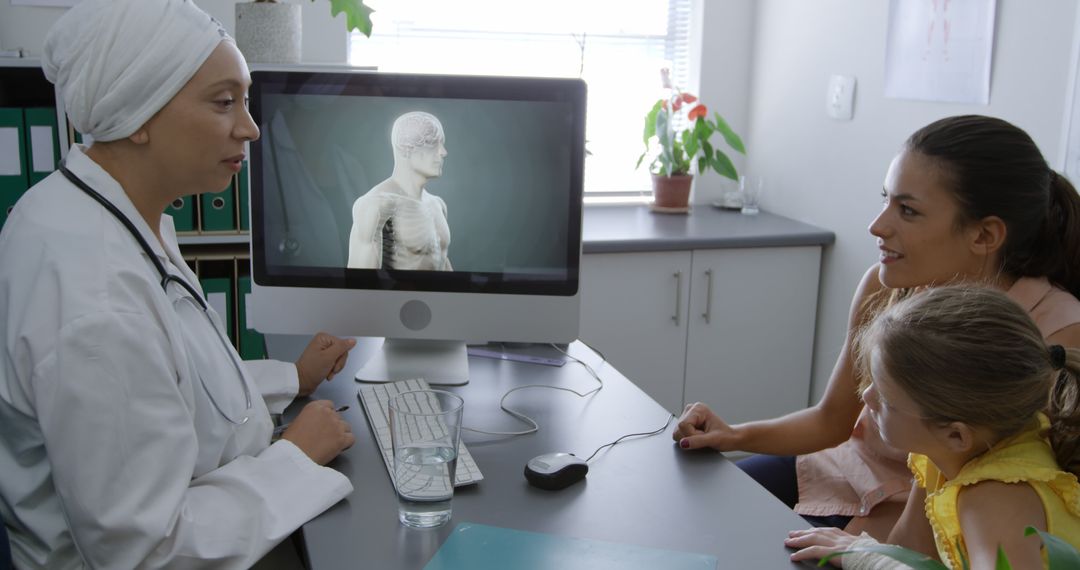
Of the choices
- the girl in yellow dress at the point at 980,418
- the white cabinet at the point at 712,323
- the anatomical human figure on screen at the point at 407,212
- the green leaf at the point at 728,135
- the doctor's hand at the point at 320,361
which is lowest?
the white cabinet at the point at 712,323

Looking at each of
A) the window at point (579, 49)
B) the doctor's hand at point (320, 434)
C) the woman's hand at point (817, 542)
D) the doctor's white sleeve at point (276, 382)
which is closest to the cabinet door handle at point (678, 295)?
the window at point (579, 49)

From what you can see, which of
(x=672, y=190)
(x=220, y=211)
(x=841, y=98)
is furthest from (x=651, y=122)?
(x=220, y=211)

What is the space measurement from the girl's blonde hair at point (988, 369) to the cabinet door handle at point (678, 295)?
166 centimetres

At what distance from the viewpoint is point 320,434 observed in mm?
1309

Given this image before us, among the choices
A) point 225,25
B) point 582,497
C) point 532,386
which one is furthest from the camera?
point 225,25

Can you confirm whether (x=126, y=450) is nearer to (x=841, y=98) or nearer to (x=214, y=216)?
(x=214, y=216)

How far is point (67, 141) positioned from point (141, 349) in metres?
1.43

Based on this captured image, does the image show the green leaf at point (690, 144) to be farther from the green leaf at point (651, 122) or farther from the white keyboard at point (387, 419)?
the white keyboard at point (387, 419)

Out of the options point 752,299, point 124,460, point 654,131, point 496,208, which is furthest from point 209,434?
point 654,131

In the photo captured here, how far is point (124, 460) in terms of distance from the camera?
39.6 inches

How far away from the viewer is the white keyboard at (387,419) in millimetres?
1252

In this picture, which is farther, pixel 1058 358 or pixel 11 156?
pixel 11 156

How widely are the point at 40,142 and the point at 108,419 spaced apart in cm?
149

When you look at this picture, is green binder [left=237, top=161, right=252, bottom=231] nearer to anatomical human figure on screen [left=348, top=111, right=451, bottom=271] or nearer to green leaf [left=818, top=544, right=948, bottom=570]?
anatomical human figure on screen [left=348, top=111, right=451, bottom=271]
